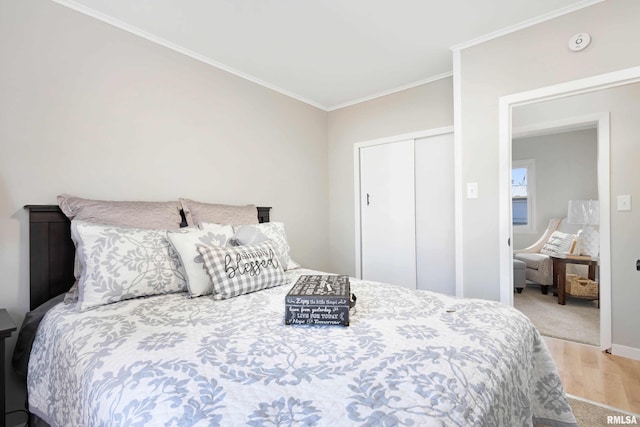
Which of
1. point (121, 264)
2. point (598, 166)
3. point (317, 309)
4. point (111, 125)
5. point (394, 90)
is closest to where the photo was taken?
point (317, 309)

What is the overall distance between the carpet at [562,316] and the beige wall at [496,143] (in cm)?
34

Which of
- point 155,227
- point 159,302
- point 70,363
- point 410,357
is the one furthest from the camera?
point 155,227

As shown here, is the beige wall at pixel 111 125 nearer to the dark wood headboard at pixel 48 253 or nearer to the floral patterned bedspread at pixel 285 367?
the dark wood headboard at pixel 48 253

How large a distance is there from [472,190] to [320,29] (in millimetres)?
1635

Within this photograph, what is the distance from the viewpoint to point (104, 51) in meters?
1.94

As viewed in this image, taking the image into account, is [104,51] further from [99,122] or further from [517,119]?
[517,119]

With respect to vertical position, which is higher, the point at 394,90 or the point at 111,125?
the point at 394,90

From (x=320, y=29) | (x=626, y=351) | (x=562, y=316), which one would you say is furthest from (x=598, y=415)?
(x=320, y=29)

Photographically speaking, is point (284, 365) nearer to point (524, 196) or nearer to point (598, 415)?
point (598, 415)

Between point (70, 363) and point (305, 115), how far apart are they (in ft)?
9.79

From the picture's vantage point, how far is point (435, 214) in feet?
9.78

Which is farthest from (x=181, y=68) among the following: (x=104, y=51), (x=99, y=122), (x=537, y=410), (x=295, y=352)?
(x=537, y=410)

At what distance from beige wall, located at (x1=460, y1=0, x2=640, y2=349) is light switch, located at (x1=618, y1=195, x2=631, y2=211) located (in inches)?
2.1

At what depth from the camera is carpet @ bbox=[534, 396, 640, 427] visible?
157 cm
